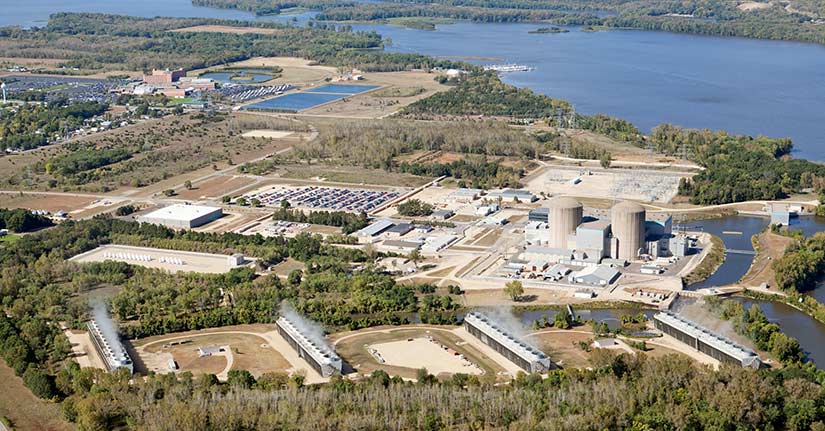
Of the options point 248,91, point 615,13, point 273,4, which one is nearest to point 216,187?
point 248,91

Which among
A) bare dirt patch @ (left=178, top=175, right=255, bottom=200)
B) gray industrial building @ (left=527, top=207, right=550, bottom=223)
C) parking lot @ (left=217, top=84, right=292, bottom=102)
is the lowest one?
bare dirt patch @ (left=178, top=175, right=255, bottom=200)

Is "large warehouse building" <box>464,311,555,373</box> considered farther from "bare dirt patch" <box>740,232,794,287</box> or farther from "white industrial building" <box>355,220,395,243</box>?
"white industrial building" <box>355,220,395,243</box>

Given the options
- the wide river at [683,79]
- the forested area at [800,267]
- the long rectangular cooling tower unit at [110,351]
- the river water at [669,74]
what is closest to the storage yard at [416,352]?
the wide river at [683,79]

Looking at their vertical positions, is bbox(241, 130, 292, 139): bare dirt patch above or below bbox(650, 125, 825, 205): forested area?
above

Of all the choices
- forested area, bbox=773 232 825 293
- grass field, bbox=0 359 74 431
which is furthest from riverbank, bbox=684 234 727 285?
grass field, bbox=0 359 74 431

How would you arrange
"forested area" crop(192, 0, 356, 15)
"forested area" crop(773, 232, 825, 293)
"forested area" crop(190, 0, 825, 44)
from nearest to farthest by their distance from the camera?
"forested area" crop(773, 232, 825, 293) < "forested area" crop(190, 0, 825, 44) < "forested area" crop(192, 0, 356, 15)

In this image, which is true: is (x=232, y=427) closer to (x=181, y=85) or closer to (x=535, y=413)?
(x=535, y=413)

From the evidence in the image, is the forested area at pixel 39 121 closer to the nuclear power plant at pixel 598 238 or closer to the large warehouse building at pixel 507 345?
the nuclear power plant at pixel 598 238

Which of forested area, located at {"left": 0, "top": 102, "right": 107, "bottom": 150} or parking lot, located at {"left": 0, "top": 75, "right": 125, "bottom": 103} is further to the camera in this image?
parking lot, located at {"left": 0, "top": 75, "right": 125, "bottom": 103}
